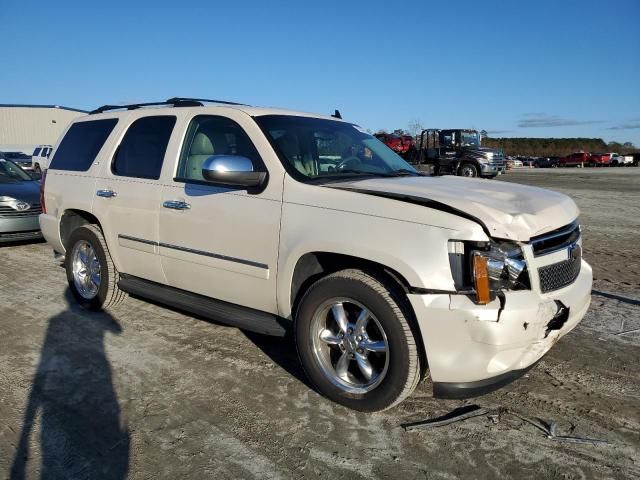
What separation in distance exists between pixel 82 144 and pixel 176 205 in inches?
76.6

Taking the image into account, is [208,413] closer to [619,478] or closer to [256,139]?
[256,139]

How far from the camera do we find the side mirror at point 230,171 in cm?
346

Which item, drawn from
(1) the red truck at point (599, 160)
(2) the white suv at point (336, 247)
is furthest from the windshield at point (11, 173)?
(1) the red truck at point (599, 160)

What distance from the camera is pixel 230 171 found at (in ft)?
11.4

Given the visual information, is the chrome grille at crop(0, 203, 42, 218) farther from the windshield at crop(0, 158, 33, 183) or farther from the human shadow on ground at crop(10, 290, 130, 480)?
the human shadow on ground at crop(10, 290, 130, 480)

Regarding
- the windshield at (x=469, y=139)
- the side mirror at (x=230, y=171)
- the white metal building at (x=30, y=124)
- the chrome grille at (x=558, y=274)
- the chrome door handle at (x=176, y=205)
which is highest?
the white metal building at (x=30, y=124)

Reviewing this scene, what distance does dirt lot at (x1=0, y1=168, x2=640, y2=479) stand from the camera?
268 cm

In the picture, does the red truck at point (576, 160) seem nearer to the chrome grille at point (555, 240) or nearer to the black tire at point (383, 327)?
the chrome grille at point (555, 240)

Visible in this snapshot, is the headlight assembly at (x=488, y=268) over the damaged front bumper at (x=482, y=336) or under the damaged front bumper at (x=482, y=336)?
over

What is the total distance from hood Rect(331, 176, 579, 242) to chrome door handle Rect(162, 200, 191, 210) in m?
1.25

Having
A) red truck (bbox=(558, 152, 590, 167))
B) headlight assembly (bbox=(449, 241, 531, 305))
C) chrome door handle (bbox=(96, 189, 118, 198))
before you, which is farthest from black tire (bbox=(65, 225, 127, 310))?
red truck (bbox=(558, 152, 590, 167))

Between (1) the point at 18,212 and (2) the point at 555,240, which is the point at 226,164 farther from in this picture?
(1) the point at 18,212

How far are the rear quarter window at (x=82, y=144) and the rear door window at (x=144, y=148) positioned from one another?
39cm

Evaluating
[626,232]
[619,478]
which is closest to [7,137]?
[626,232]
